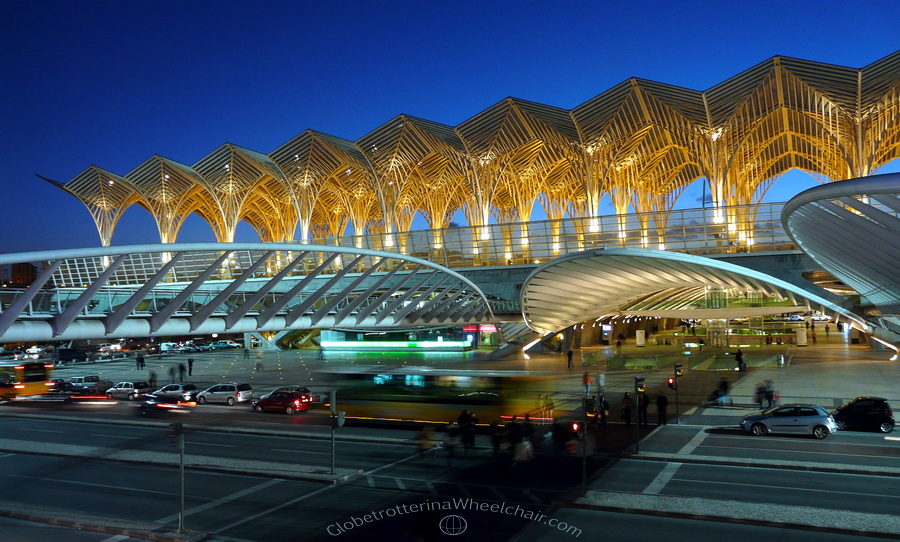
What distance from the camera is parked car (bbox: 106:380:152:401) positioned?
32656 millimetres

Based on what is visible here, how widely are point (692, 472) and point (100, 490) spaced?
544 inches

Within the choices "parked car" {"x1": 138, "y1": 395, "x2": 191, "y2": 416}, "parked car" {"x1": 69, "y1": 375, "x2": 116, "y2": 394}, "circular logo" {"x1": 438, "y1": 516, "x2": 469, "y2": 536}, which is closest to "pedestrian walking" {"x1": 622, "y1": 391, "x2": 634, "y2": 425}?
"circular logo" {"x1": 438, "y1": 516, "x2": 469, "y2": 536}

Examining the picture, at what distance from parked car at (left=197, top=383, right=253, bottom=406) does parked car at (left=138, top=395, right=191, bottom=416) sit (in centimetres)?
101

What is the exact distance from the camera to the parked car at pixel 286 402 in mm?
27156

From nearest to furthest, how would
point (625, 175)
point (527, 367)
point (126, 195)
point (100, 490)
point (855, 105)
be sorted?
1. point (100, 490)
2. point (527, 367)
3. point (855, 105)
4. point (625, 175)
5. point (126, 195)

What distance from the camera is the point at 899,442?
19.1 m

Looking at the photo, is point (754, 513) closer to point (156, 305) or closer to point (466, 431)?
point (466, 431)

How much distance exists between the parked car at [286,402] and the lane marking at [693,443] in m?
15.2

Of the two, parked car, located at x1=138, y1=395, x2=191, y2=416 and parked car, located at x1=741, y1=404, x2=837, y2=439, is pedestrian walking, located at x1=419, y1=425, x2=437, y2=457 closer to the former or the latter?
Result: parked car, located at x1=741, y1=404, x2=837, y2=439

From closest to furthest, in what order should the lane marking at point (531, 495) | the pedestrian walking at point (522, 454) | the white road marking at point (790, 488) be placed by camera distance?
the white road marking at point (790, 488), the lane marking at point (531, 495), the pedestrian walking at point (522, 454)

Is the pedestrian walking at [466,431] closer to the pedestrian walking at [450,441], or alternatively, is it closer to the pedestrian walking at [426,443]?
the pedestrian walking at [450,441]

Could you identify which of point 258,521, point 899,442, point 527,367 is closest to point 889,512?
point 899,442

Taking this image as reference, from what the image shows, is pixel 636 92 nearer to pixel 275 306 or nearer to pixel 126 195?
pixel 275 306

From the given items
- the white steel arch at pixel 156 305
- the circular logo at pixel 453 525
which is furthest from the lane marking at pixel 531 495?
the white steel arch at pixel 156 305
